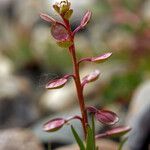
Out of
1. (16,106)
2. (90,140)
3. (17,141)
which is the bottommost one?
(16,106)

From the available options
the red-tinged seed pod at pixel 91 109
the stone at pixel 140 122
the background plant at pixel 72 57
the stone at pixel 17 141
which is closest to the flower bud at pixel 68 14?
the background plant at pixel 72 57

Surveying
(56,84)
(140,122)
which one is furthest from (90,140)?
(140,122)

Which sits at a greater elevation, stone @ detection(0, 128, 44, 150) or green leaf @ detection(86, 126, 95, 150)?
green leaf @ detection(86, 126, 95, 150)

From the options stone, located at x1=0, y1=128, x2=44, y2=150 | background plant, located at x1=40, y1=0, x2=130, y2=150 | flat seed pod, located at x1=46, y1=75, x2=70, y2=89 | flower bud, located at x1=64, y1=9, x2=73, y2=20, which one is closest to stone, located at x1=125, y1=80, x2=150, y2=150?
stone, located at x1=0, y1=128, x2=44, y2=150

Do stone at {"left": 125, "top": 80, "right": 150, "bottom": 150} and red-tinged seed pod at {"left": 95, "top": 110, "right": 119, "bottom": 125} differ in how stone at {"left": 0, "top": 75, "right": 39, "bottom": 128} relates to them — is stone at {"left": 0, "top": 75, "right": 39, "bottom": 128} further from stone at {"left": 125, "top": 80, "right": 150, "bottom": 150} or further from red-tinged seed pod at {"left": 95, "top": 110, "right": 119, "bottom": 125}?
red-tinged seed pod at {"left": 95, "top": 110, "right": 119, "bottom": 125}

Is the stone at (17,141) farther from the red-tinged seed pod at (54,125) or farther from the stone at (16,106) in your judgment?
the stone at (16,106)

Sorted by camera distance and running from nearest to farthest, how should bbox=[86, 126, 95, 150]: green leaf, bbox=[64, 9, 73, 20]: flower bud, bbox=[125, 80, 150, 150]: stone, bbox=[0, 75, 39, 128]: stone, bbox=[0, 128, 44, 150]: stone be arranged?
bbox=[64, 9, 73, 20]: flower bud, bbox=[86, 126, 95, 150]: green leaf, bbox=[0, 128, 44, 150]: stone, bbox=[125, 80, 150, 150]: stone, bbox=[0, 75, 39, 128]: stone

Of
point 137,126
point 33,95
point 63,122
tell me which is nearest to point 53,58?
point 33,95

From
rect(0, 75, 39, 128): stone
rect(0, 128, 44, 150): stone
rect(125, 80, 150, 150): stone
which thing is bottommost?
rect(0, 75, 39, 128): stone

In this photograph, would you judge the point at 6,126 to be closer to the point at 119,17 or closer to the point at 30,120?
the point at 30,120

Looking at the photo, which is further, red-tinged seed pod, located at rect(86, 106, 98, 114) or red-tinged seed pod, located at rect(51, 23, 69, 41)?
red-tinged seed pod, located at rect(86, 106, 98, 114)

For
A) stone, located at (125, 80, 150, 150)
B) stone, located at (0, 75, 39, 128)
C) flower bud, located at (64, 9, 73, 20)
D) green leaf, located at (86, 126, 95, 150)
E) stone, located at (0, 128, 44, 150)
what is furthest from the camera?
stone, located at (0, 75, 39, 128)

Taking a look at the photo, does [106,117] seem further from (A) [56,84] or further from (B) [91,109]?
(A) [56,84]
